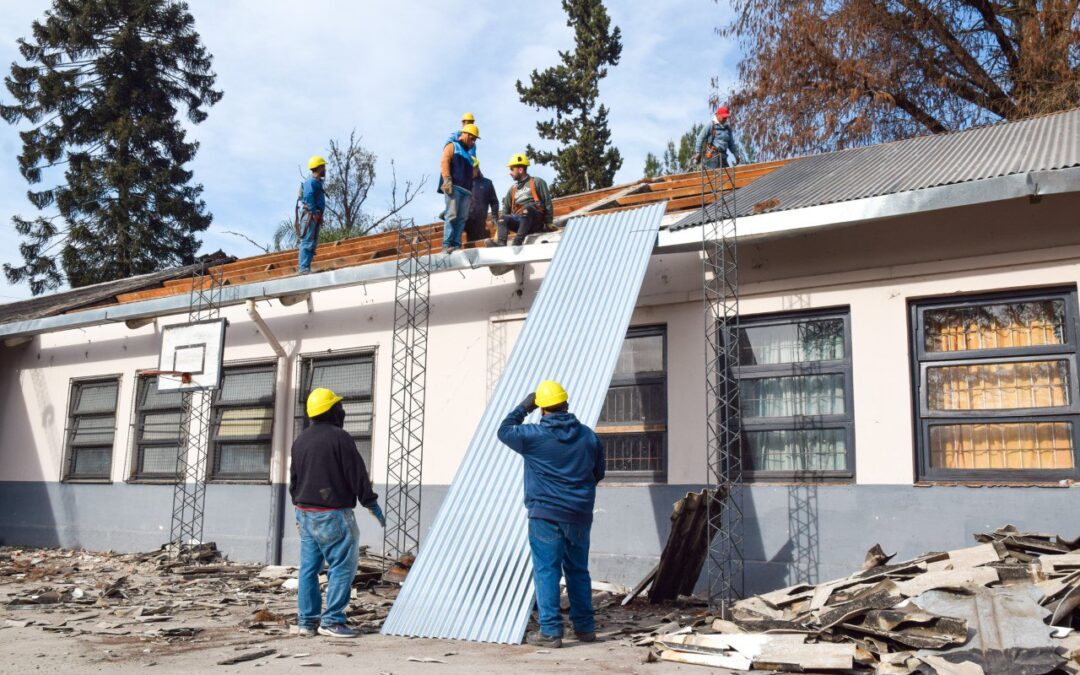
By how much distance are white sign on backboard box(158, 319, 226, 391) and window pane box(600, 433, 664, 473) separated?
246 inches

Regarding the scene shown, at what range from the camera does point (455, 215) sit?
40.6ft

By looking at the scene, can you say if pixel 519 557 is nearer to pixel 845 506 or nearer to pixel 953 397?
pixel 845 506

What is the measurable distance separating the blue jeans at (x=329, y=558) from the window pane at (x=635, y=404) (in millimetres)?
3794

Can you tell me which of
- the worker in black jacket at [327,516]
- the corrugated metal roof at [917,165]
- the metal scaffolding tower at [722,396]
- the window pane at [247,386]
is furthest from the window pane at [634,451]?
the window pane at [247,386]

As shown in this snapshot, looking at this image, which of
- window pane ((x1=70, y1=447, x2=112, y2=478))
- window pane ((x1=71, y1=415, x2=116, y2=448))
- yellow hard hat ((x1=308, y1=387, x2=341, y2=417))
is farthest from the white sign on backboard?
yellow hard hat ((x1=308, y1=387, x2=341, y2=417))

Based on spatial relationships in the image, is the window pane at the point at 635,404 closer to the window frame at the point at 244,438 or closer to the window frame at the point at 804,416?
the window frame at the point at 804,416

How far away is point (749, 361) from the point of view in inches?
398

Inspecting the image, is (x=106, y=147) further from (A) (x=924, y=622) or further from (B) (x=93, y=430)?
(A) (x=924, y=622)

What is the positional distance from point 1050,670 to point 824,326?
4.66 meters

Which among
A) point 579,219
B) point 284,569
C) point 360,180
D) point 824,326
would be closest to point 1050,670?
point 824,326

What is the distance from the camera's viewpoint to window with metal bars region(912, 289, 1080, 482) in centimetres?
848

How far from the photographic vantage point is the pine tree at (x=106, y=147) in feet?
115

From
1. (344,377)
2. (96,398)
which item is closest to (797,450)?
(344,377)

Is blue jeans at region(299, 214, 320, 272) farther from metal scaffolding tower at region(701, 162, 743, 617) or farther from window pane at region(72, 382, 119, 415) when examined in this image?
metal scaffolding tower at region(701, 162, 743, 617)
